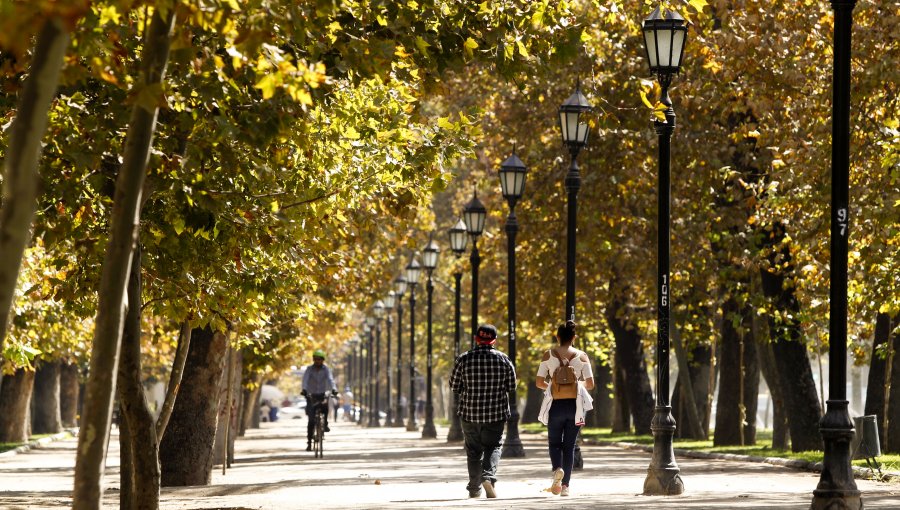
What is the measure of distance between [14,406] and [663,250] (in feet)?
104

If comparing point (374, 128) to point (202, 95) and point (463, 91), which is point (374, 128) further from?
point (463, 91)

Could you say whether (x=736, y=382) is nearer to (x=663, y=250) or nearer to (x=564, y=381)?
(x=663, y=250)

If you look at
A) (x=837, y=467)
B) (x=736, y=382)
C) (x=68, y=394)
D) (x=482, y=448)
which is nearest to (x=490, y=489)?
(x=482, y=448)

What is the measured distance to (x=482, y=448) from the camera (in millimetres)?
18234

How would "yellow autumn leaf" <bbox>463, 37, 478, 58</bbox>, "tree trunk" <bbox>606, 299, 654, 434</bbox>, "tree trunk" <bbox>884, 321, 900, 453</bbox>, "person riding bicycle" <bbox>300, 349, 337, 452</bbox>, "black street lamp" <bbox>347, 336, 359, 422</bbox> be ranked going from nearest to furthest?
"yellow autumn leaf" <bbox>463, 37, 478, 58</bbox> < "tree trunk" <bbox>884, 321, 900, 453</bbox> < "person riding bicycle" <bbox>300, 349, 337, 452</bbox> < "tree trunk" <bbox>606, 299, 654, 434</bbox> < "black street lamp" <bbox>347, 336, 359, 422</bbox>

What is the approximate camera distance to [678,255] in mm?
35375

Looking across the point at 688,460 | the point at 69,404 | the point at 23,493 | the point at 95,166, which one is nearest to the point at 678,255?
the point at 688,460

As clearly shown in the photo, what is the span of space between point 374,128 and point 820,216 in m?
11.3

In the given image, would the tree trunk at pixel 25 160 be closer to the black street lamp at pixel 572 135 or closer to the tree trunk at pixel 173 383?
the tree trunk at pixel 173 383

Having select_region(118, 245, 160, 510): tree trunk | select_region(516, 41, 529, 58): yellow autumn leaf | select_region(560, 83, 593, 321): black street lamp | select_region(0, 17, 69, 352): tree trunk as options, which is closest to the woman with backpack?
select_region(560, 83, 593, 321): black street lamp

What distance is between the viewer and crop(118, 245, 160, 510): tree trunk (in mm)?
12250

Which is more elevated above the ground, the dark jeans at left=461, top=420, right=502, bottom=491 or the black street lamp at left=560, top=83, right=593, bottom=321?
the black street lamp at left=560, top=83, right=593, bottom=321

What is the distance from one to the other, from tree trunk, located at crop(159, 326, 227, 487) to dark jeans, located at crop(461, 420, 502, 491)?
4209mm

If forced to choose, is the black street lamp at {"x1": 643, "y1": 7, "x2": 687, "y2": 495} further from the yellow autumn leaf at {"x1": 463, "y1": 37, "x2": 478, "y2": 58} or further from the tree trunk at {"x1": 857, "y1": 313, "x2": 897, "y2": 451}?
the tree trunk at {"x1": 857, "y1": 313, "x2": 897, "y2": 451}
